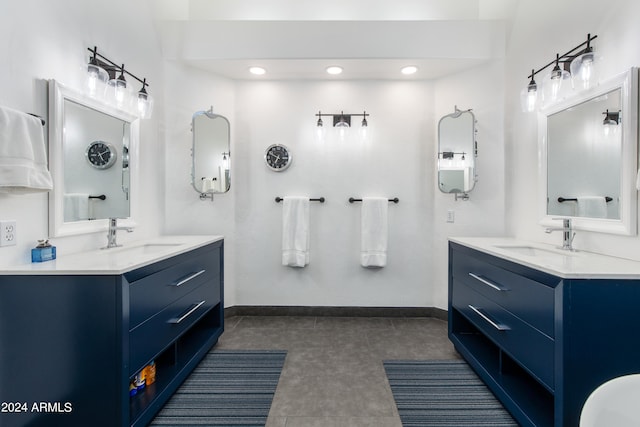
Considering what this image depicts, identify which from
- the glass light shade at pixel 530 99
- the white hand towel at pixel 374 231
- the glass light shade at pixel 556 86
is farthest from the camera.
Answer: the white hand towel at pixel 374 231

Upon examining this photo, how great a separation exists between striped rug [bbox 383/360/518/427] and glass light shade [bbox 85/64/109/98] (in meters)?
2.43

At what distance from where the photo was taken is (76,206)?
175 cm

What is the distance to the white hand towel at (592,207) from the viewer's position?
5.54 feet

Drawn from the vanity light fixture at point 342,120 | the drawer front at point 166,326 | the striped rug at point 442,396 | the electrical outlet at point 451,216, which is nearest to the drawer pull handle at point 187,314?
the drawer front at point 166,326

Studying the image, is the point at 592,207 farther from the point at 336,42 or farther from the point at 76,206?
Result: the point at 76,206

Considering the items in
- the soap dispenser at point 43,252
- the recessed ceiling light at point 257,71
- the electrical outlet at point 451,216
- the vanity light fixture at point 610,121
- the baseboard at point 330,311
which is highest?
the recessed ceiling light at point 257,71

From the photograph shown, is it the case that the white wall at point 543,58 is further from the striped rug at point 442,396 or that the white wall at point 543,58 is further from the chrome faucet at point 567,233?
the striped rug at point 442,396

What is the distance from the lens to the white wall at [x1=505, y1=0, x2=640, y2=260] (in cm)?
158

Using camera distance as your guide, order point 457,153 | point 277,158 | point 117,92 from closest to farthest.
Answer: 1. point 117,92
2. point 457,153
3. point 277,158

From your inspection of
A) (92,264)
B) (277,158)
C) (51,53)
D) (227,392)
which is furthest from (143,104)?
(227,392)

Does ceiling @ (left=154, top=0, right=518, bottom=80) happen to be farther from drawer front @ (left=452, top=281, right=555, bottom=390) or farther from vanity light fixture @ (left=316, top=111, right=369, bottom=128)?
drawer front @ (left=452, top=281, right=555, bottom=390)

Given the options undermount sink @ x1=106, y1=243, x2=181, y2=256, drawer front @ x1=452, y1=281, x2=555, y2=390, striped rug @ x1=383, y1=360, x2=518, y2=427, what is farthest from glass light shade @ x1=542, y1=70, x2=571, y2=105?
undermount sink @ x1=106, y1=243, x2=181, y2=256

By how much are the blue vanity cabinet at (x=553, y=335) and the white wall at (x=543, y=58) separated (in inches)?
20.8

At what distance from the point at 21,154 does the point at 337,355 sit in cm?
208
